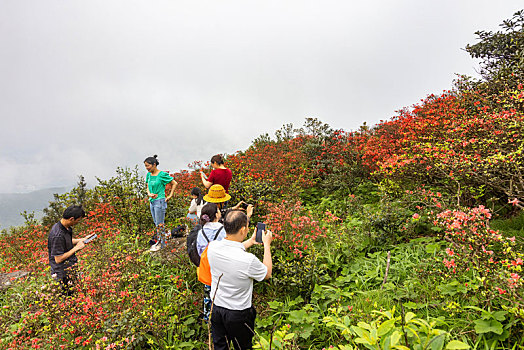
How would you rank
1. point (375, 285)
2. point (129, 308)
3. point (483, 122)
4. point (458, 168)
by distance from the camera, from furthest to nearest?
point (483, 122) → point (458, 168) → point (375, 285) → point (129, 308)

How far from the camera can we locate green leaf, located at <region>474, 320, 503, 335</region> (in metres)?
2.24

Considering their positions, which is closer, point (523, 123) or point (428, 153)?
point (523, 123)

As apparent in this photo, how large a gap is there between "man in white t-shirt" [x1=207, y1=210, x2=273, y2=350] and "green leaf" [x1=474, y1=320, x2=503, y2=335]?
2028mm

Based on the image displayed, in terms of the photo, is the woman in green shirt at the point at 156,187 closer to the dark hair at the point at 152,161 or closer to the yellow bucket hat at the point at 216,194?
the dark hair at the point at 152,161

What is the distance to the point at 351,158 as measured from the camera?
827cm

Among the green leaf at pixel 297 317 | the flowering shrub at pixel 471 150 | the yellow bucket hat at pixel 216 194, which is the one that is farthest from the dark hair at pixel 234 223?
the flowering shrub at pixel 471 150

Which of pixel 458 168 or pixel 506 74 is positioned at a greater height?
pixel 506 74

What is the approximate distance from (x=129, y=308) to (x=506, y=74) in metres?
8.22

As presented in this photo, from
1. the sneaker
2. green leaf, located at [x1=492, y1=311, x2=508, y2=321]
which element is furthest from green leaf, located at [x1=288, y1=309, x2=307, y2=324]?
the sneaker

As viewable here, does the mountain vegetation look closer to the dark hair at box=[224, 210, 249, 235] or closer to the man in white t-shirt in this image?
the man in white t-shirt

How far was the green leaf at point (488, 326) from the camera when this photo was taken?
2.24 meters

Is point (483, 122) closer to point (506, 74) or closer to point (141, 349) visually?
point (506, 74)

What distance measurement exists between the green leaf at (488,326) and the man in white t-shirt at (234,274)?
203 cm

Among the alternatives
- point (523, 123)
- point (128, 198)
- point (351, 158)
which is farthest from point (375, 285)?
point (128, 198)
